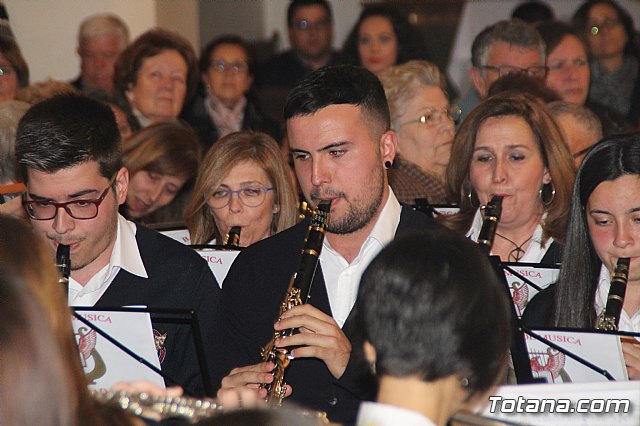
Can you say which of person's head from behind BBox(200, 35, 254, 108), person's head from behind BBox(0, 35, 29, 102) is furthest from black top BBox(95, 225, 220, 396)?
person's head from behind BBox(200, 35, 254, 108)

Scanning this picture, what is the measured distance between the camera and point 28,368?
1.60m

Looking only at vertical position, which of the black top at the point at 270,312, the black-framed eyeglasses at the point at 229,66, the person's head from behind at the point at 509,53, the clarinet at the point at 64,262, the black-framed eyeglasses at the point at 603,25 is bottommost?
the black top at the point at 270,312

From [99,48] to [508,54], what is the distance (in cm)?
296

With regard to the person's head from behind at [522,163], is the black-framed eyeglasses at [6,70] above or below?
above

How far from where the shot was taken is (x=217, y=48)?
23.7 ft

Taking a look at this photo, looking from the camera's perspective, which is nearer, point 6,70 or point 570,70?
point 6,70

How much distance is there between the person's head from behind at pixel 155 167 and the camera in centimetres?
514

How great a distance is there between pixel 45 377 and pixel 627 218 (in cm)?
226

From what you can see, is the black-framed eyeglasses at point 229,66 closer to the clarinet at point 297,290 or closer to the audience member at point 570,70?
the audience member at point 570,70

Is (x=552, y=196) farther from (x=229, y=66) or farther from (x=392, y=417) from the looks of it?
(x=229, y=66)

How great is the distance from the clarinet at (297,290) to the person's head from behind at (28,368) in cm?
142

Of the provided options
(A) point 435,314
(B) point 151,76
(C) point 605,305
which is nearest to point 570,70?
(B) point 151,76

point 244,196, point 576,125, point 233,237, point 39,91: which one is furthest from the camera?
point 39,91

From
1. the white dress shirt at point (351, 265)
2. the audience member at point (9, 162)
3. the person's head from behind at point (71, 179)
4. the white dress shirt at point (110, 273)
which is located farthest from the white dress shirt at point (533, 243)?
the audience member at point (9, 162)
